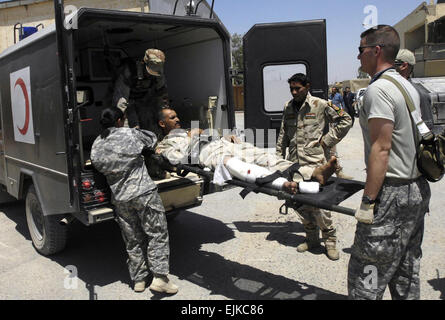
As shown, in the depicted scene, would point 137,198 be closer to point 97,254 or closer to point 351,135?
point 97,254

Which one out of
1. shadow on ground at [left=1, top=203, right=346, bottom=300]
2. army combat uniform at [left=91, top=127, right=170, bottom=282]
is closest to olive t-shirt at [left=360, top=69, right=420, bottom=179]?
shadow on ground at [left=1, top=203, right=346, bottom=300]

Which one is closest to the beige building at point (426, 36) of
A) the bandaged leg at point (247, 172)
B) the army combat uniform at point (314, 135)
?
the army combat uniform at point (314, 135)

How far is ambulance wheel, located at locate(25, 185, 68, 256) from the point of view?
4086 mm

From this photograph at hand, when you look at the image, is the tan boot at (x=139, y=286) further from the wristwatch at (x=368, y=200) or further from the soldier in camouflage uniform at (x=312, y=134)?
the wristwatch at (x=368, y=200)

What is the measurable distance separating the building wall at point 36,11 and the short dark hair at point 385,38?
10.1 meters

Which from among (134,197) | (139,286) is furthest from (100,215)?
(139,286)

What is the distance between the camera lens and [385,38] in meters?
2.25

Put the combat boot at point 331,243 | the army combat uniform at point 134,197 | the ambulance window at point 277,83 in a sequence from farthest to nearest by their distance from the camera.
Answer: the ambulance window at point 277,83 → the combat boot at point 331,243 → the army combat uniform at point 134,197

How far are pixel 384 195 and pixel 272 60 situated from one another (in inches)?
123

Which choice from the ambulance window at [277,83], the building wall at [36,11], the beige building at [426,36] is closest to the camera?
the ambulance window at [277,83]

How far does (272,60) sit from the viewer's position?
503cm

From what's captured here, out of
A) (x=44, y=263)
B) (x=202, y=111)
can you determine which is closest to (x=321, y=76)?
(x=202, y=111)

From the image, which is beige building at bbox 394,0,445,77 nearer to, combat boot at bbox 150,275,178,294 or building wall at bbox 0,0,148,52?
building wall at bbox 0,0,148,52

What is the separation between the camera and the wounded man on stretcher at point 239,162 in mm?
2816
